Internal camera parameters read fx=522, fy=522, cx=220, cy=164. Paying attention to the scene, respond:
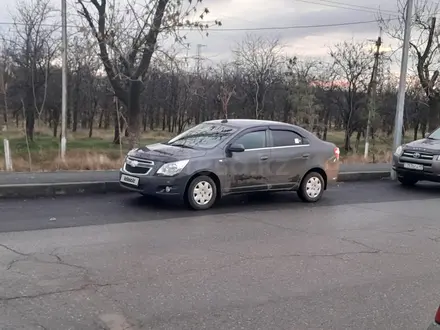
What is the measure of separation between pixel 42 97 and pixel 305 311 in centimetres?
4445

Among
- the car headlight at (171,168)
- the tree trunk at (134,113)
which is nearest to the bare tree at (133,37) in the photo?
the tree trunk at (134,113)

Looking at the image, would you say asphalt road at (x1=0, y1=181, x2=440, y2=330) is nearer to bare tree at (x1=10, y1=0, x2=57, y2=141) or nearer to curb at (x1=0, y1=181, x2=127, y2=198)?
curb at (x1=0, y1=181, x2=127, y2=198)

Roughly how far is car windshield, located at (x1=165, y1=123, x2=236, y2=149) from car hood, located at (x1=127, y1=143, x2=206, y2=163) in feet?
0.88

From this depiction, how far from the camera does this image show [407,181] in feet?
46.5

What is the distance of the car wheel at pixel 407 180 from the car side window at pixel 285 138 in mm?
4657

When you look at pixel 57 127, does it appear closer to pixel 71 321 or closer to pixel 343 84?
pixel 343 84

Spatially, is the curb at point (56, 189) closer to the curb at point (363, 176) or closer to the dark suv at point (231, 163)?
the dark suv at point (231, 163)

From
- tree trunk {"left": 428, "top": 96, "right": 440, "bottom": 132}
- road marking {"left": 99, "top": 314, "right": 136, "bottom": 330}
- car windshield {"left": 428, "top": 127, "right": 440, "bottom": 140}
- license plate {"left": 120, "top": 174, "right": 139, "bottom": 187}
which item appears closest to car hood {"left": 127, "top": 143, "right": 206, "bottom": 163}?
license plate {"left": 120, "top": 174, "right": 139, "bottom": 187}

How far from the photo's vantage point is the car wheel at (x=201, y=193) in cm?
914

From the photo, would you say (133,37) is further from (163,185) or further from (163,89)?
(163,89)

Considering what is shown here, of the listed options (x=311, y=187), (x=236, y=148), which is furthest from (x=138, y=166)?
(x=311, y=187)

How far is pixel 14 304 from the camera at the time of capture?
445 cm

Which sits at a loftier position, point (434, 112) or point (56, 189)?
point (434, 112)

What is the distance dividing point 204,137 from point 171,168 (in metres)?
1.32
